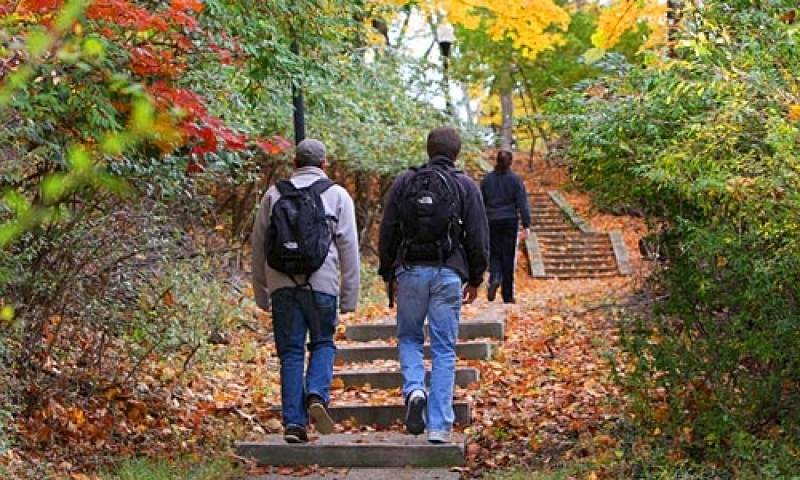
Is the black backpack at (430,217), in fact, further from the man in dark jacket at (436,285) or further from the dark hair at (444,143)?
the dark hair at (444,143)

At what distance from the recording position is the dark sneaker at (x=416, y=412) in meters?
6.44

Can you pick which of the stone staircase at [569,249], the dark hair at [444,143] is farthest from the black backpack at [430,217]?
the stone staircase at [569,249]

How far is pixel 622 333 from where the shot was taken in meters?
6.02

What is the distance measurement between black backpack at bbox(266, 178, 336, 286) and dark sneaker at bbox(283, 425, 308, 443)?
0.84 m

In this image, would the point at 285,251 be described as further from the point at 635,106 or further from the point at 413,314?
the point at 635,106

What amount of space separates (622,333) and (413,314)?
1.24m

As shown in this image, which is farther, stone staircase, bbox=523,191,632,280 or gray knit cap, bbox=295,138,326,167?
stone staircase, bbox=523,191,632,280

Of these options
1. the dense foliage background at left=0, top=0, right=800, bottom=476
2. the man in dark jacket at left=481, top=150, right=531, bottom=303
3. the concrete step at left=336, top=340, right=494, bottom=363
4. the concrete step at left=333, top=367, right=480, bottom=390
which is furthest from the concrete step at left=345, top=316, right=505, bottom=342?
the man in dark jacket at left=481, top=150, right=531, bottom=303

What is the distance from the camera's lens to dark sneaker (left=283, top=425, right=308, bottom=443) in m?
6.51

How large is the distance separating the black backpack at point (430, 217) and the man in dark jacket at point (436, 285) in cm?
3

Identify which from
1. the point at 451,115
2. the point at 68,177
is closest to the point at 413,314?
the point at 68,177

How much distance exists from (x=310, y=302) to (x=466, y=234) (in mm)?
985

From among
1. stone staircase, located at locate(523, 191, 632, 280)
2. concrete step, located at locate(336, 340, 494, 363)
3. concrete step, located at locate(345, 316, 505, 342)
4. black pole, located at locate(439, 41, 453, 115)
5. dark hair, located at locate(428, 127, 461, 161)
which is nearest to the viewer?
dark hair, located at locate(428, 127, 461, 161)

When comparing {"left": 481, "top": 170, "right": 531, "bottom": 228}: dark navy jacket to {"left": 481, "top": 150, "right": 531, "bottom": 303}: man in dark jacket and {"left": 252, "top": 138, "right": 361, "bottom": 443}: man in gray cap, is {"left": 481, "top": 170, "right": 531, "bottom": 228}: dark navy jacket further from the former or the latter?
{"left": 252, "top": 138, "right": 361, "bottom": 443}: man in gray cap
